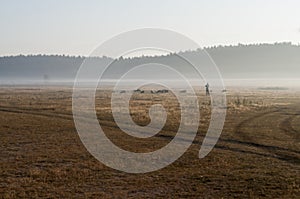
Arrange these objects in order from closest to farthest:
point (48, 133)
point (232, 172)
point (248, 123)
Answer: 1. point (232, 172)
2. point (48, 133)
3. point (248, 123)

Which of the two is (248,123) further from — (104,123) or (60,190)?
(60,190)

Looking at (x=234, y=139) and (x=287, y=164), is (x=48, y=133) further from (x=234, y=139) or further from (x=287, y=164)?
(x=287, y=164)

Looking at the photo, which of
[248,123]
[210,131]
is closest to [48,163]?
[210,131]

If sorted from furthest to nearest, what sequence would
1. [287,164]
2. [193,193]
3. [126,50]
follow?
1. [126,50]
2. [287,164]
3. [193,193]

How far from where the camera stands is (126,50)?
80.4ft

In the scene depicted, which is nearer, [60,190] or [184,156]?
[60,190]

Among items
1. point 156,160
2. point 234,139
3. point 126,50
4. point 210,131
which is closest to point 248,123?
point 210,131

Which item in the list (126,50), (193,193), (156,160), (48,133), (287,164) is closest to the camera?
(193,193)

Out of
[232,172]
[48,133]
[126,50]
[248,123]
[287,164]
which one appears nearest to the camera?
[232,172]

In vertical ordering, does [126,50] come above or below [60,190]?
above

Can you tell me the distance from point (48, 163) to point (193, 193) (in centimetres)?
745

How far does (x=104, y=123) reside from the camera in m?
33.4

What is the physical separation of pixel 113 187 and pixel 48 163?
4.87 metres

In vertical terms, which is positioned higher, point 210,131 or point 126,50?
point 126,50
